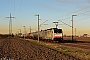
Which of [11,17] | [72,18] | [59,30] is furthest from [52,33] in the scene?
[11,17]

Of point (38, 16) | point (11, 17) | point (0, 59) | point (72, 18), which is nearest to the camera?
point (0, 59)

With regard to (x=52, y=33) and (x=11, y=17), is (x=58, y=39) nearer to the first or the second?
(x=52, y=33)

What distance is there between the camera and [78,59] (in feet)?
58.3

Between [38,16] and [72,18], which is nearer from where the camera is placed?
[72,18]

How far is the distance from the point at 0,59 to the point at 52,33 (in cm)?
4065

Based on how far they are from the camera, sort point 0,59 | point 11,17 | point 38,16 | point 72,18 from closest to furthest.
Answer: point 0,59 → point 72,18 → point 38,16 → point 11,17

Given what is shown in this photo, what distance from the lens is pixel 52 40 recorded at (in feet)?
193

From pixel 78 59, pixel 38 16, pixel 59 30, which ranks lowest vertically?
pixel 78 59

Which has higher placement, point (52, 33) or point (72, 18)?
point (72, 18)

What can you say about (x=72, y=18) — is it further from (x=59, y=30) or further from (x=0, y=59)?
(x=0, y=59)

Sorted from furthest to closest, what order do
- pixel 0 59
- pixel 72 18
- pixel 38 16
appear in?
pixel 38 16 < pixel 72 18 < pixel 0 59

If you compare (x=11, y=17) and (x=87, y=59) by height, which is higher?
(x=11, y=17)

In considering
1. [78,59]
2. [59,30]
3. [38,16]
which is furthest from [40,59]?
[38,16]

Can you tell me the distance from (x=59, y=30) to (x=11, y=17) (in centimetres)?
2422
